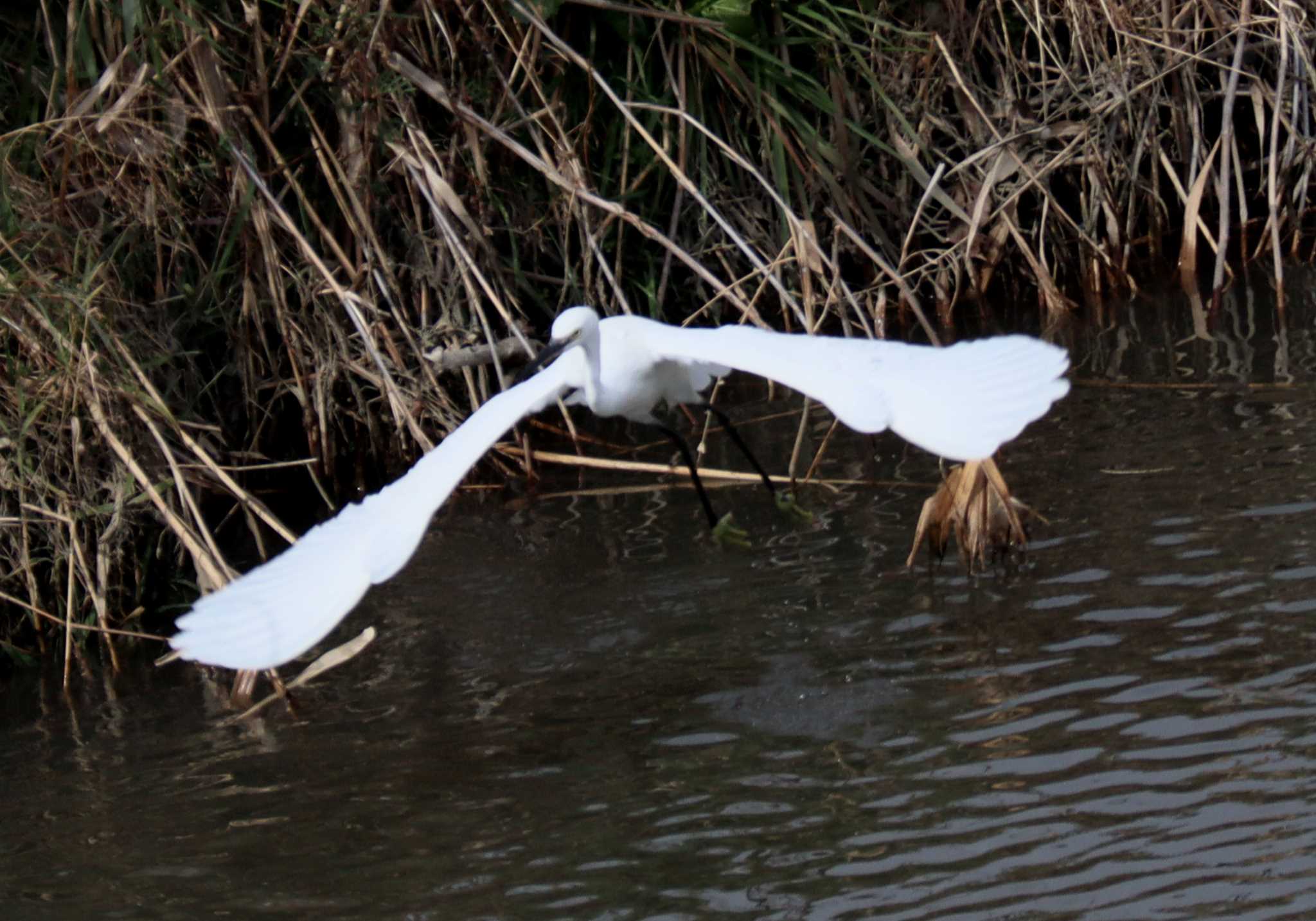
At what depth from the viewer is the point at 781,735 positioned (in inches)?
131

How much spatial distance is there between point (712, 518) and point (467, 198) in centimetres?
172

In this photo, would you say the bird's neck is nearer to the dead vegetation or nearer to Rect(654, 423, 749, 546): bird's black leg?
Rect(654, 423, 749, 546): bird's black leg

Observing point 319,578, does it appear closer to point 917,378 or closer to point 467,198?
point 917,378

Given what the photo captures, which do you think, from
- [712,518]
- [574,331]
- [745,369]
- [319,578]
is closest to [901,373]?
[745,369]

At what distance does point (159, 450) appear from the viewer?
461cm

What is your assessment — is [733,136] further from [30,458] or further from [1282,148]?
[30,458]

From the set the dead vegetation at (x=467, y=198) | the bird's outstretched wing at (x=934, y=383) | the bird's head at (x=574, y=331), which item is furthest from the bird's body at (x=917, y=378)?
the dead vegetation at (x=467, y=198)

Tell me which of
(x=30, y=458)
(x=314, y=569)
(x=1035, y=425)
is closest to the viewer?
(x=314, y=569)

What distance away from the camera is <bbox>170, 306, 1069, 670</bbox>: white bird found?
8.79 ft

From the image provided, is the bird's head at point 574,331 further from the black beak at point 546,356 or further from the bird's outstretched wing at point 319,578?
the bird's outstretched wing at point 319,578

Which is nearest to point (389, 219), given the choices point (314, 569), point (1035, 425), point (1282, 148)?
point (1035, 425)

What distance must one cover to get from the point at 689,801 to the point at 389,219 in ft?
10.2

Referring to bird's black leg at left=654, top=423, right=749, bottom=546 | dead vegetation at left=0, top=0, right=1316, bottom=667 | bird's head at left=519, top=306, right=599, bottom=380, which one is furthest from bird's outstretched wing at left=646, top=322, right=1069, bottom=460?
dead vegetation at left=0, top=0, right=1316, bottom=667

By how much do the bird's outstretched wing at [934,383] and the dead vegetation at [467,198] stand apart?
1529 mm
